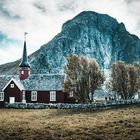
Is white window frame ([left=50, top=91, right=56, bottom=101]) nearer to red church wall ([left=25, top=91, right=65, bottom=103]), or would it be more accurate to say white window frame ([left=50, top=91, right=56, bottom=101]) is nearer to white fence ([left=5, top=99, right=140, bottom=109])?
red church wall ([left=25, top=91, right=65, bottom=103])

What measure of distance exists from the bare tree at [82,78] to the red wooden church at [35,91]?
8.91m

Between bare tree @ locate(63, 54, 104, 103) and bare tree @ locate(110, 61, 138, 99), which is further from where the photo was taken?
bare tree @ locate(110, 61, 138, 99)

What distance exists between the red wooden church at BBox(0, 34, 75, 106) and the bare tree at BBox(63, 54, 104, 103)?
891 cm

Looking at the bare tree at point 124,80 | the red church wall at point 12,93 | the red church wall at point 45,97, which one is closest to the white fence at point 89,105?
the red church wall at point 12,93

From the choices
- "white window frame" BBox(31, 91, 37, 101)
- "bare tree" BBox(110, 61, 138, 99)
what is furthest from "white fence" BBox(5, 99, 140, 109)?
"bare tree" BBox(110, 61, 138, 99)

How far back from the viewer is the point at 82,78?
71.2 m

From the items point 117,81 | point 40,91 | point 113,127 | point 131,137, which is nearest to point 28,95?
point 40,91

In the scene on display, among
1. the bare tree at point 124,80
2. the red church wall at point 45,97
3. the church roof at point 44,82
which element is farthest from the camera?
the bare tree at point 124,80

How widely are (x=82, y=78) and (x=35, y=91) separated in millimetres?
16722

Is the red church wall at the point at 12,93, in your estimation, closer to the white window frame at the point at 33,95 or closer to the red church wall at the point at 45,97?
the red church wall at the point at 45,97

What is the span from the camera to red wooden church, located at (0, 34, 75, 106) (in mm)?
80719

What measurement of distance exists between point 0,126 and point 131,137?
1605 centimetres

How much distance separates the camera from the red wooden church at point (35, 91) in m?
80.7

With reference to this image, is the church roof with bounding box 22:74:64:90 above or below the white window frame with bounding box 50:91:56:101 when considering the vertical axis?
above
